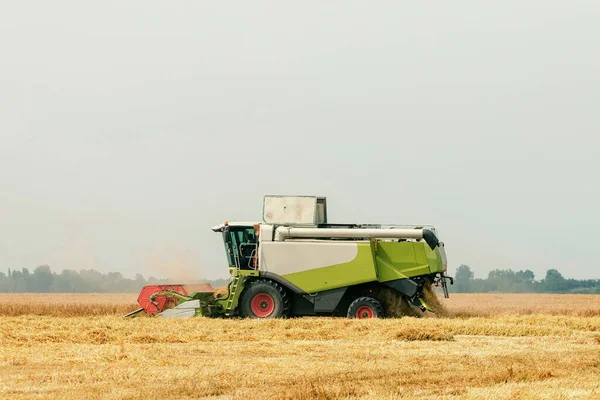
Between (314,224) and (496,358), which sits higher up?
(314,224)

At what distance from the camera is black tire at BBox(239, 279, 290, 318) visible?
2169 cm

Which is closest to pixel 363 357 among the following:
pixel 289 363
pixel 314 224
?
pixel 289 363

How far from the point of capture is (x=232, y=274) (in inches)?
885

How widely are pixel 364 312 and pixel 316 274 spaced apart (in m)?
1.52

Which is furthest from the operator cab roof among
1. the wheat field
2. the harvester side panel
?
the wheat field

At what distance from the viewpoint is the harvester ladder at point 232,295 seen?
71.9ft

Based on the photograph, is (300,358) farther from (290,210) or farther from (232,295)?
(290,210)

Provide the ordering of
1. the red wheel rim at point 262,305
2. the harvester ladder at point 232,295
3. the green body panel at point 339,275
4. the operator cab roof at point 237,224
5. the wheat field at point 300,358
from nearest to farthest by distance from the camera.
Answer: the wheat field at point 300,358 → the green body panel at point 339,275 → the red wheel rim at point 262,305 → the harvester ladder at point 232,295 → the operator cab roof at point 237,224

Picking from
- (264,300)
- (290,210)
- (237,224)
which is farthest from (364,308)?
(237,224)

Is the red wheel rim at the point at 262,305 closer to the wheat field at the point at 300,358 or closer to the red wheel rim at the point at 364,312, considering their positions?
the wheat field at the point at 300,358

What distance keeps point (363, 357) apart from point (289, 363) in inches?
58.9

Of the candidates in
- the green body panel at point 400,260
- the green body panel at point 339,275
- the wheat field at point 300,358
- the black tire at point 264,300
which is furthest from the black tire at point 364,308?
the wheat field at point 300,358

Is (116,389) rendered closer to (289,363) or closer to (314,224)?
(289,363)

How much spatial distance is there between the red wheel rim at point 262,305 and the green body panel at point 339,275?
71cm
